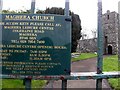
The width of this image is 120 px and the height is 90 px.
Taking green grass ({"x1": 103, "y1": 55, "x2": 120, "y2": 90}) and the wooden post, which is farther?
green grass ({"x1": 103, "y1": 55, "x2": 120, "y2": 90})

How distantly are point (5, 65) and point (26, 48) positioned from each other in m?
0.54

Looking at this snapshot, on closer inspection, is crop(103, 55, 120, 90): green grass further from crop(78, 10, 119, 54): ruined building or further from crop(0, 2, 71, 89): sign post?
crop(78, 10, 119, 54): ruined building

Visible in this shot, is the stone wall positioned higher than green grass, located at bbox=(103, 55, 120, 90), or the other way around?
the stone wall

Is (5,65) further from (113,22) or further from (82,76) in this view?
(113,22)

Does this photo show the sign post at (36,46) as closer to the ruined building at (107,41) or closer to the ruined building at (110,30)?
the ruined building at (110,30)

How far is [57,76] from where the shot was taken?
5.58 metres

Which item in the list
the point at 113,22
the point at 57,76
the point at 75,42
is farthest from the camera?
the point at 113,22

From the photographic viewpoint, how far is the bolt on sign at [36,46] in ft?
18.3

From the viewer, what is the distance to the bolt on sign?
18.3 feet

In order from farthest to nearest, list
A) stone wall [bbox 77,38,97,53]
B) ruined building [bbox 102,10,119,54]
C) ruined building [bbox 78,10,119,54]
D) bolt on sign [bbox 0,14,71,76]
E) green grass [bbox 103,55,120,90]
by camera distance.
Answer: stone wall [bbox 77,38,97,53] < ruined building [bbox 78,10,119,54] < ruined building [bbox 102,10,119,54] < green grass [bbox 103,55,120,90] < bolt on sign [bbox 0,14,71,76]

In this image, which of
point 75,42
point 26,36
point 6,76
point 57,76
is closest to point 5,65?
point 6,76

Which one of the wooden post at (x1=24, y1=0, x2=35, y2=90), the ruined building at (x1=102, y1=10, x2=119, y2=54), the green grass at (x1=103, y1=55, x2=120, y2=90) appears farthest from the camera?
the ruined building at (x1=102, y1=10, x2=119, y2=54)

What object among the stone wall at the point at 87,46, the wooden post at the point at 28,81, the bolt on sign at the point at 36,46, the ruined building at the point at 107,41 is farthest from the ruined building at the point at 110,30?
the bolt on sign at the point at 36,46

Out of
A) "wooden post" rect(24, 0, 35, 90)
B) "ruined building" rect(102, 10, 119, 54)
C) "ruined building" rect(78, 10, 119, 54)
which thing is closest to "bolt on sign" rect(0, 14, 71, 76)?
"wooden post" rect(24, 0, 35, 90)
